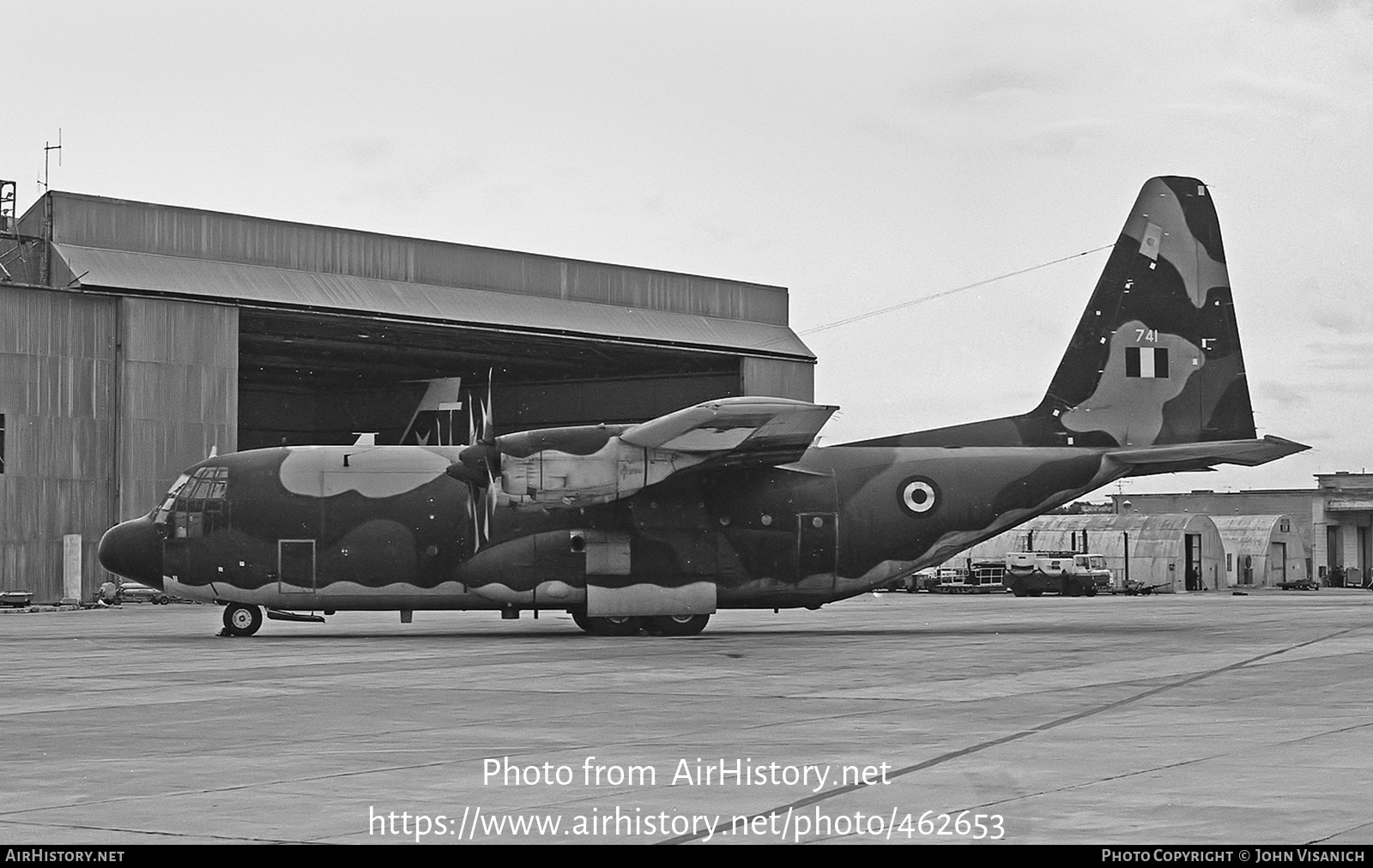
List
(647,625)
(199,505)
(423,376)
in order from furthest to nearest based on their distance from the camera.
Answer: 1. (423,376)
2. (647,625)
3. (199,505)

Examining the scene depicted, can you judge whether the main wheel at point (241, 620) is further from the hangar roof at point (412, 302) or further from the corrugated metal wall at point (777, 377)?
the corrugated metal wall at point (777, 377)

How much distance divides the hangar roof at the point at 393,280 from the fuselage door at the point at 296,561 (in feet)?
71.6

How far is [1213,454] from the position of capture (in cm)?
3161

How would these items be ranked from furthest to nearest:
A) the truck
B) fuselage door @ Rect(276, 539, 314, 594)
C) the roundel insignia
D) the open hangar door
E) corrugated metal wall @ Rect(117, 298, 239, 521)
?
the truck < the open hangar door < corrugated metal wall @ Rect(117, 298, 239, 521) < the roundel insignia < fuselage door @ Rect(276, 539, 314, 594)

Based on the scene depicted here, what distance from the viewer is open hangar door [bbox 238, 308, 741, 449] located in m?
58.6

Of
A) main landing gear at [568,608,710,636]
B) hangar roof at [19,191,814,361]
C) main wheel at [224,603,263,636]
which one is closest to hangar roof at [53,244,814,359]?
hangar roof at [19,191,814,361]

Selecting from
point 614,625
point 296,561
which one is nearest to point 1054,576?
point 614,625

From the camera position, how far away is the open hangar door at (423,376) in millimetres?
58594

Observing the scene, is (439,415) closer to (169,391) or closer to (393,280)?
(393,280)

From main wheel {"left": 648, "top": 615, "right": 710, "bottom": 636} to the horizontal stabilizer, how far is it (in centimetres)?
913

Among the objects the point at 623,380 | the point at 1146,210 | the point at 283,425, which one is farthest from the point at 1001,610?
the point at 283,425

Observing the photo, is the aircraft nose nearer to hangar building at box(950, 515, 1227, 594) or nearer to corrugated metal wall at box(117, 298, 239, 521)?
corrugated metal wall at box(117, 298, 239, 521)

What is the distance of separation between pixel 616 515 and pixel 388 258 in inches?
1155

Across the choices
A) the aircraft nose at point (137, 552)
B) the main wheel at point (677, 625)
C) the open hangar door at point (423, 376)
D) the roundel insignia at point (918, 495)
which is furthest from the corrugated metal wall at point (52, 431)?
the roundel insignia at point (918, 495)
